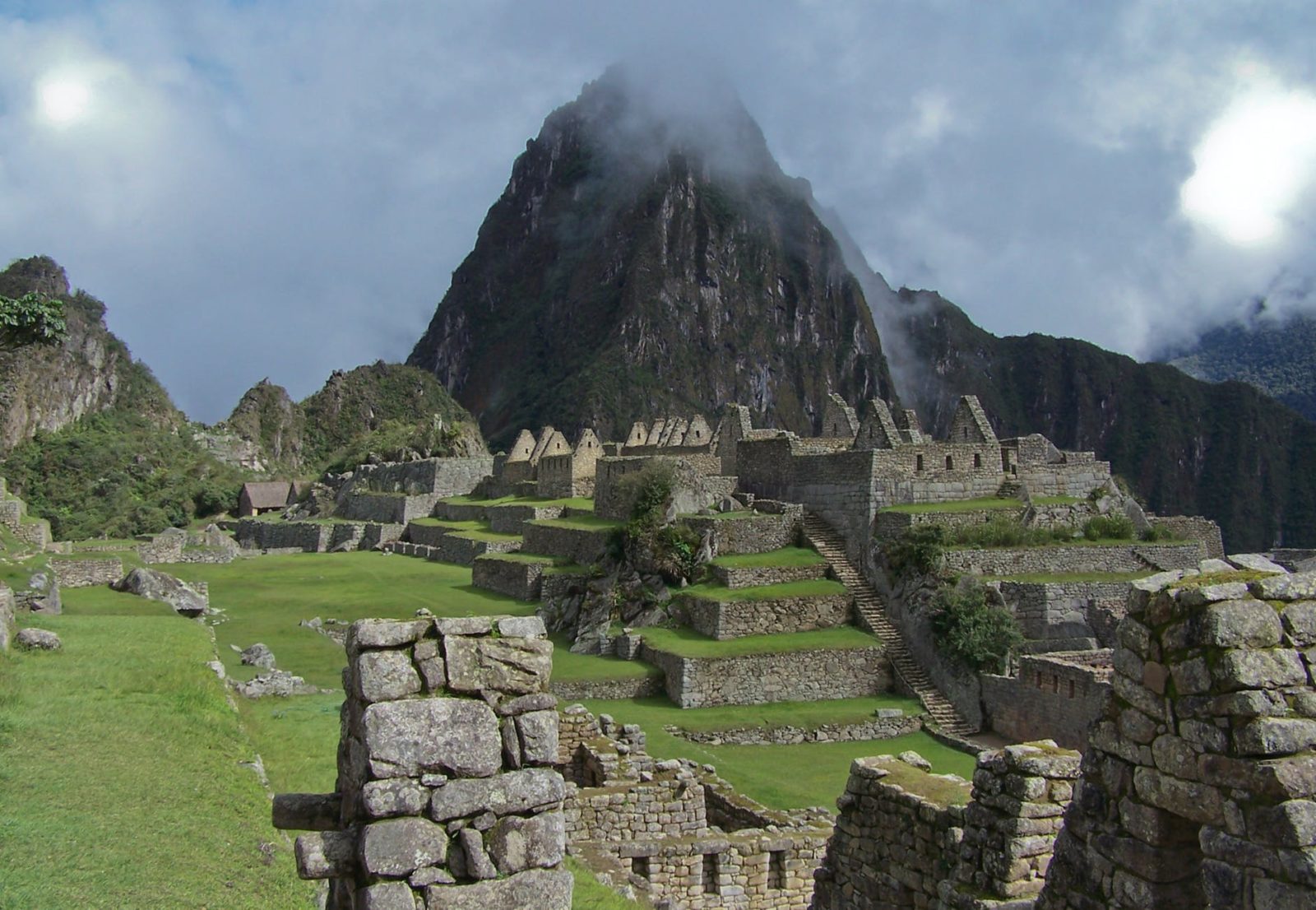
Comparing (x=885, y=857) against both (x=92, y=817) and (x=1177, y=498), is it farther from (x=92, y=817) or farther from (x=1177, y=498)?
(x=1177, y=498)

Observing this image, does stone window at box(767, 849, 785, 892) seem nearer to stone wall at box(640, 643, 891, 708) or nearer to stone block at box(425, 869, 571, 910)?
stone block at box(425, 869, 571, 910)

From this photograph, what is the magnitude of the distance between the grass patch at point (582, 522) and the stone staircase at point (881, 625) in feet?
19.0

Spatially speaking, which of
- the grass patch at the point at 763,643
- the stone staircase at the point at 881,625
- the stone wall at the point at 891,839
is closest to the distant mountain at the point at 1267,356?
the stone staircase at the point at 881,625

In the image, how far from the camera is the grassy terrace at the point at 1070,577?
1877cm

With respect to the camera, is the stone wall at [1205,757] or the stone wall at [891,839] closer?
the stone wall at [1205,757]

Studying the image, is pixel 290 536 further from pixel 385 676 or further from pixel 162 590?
pixel 385 676

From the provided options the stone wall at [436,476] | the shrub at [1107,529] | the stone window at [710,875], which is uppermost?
the stone wall at [436,476]

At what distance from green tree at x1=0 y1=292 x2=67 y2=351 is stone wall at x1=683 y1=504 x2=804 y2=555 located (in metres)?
14.7

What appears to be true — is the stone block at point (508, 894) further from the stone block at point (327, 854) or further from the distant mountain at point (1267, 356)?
the distant mountain at point (1267, 356)

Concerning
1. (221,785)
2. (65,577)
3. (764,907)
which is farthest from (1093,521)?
(65,577)

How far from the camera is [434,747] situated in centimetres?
399

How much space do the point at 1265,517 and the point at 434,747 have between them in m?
144

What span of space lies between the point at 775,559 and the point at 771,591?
1424 mm

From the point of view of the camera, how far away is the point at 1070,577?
62.6ft
